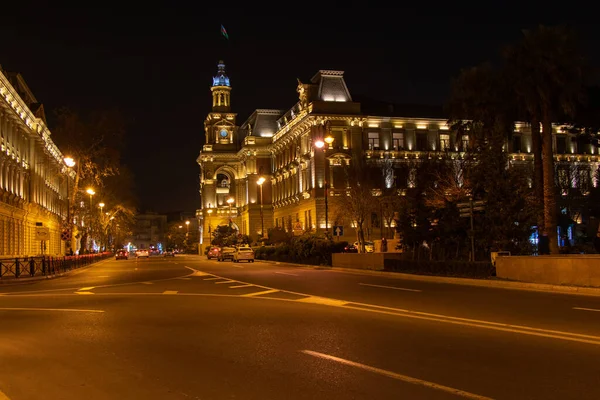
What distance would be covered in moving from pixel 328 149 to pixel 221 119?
45380mm

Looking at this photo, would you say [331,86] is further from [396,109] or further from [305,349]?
[305,349]

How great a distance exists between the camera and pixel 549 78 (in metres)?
32.5

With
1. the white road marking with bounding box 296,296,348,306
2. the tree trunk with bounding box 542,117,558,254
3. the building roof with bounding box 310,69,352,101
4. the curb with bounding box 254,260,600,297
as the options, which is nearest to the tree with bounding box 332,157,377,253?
the building roof with bounding box 310,69,352,101

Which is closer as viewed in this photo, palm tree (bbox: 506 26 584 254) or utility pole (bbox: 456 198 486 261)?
utility pole (bbox: 456 198 486 261)

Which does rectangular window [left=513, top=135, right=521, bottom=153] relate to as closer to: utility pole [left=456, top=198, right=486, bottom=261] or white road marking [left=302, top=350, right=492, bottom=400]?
utility pole [left=456, top=198, right=486, bottom=261]

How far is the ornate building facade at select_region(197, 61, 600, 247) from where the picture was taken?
7569cm

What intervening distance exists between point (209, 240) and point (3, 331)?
10154cm

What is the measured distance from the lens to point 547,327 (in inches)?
448

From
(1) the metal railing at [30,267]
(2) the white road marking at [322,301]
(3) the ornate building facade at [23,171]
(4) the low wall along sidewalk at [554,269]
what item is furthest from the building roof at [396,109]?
(2) the white road marking at [322,301]

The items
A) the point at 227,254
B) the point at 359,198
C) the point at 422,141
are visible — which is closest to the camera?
the point at 359,198

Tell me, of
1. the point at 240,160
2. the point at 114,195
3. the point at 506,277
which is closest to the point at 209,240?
the point at 240,160

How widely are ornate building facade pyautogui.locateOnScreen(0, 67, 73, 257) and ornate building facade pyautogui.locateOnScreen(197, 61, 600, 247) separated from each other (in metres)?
25.3

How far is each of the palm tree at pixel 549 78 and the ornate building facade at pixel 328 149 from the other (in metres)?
29.4

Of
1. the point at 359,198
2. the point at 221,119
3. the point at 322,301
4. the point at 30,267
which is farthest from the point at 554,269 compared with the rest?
the point at 221,119
